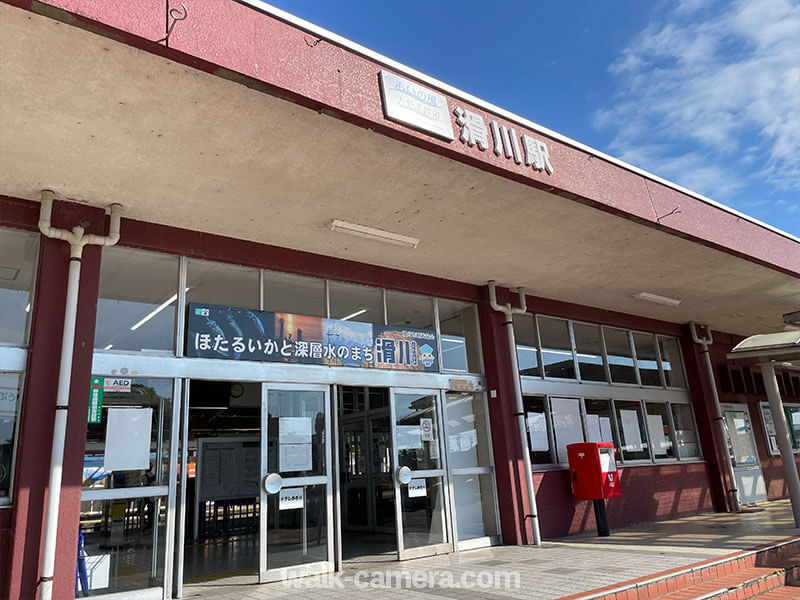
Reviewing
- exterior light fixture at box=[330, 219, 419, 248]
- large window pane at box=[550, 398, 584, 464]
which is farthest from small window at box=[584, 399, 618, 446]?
exterior light fixture at box=[330, 219, 419, 248]

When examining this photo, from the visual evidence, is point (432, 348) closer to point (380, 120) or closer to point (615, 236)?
point (615, 236)

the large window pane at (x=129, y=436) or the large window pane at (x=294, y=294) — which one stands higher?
the large window pane at (x=294, y=294)

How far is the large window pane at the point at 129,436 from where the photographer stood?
480 centimetres

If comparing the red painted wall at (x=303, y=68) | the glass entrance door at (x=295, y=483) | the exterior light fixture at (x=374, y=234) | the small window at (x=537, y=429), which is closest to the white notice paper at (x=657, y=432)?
the small window at (x=537, y=429)

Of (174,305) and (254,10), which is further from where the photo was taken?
(174,305)

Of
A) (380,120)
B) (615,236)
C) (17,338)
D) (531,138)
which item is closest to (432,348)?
(615,236)

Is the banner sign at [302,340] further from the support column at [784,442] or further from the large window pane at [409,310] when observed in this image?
the support column at [784,442]

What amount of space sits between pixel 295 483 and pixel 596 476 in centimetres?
410

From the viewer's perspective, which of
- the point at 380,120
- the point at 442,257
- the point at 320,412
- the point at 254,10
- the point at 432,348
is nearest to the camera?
the point at 254,10

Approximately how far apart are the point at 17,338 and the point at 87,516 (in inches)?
61.1

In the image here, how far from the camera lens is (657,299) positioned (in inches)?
357

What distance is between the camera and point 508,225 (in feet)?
19.5

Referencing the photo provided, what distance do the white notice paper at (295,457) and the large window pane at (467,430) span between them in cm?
198

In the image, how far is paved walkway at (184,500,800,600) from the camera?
4.71m
